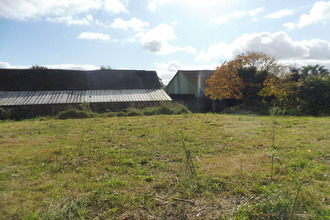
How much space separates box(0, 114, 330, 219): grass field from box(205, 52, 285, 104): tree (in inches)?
486

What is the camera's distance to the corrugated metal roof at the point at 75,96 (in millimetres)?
16375

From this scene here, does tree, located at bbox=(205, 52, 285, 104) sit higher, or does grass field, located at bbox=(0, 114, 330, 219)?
tree, located at bbox=(205, 52, 285, 104)

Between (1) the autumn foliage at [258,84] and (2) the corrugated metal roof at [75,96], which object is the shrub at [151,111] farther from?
(1) the autumn foliage at [258,84]

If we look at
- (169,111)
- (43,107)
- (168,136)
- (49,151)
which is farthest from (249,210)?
(43,107)

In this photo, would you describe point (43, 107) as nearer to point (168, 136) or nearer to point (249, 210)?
point (168, 136)

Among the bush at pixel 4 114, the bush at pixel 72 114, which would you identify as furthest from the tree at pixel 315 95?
the bush at pixel 4 114

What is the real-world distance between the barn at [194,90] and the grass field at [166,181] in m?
15.6

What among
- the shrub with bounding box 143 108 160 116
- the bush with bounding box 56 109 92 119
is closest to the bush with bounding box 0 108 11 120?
the bush with bounding box 56 109 92 119

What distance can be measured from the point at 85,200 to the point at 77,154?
89.1 inches

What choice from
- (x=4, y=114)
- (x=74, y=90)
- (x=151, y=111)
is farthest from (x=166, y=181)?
(x=74, y=90)

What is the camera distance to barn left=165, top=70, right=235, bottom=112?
69.4ft

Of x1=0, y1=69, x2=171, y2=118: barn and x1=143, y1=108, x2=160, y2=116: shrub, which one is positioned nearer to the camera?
x1=143, y1=108, x2=160, y2=116: shrub

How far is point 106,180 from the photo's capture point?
339cm

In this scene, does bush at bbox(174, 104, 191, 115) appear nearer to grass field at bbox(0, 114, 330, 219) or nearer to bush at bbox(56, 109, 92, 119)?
bush at bbox(56, 109, 92, 119)
